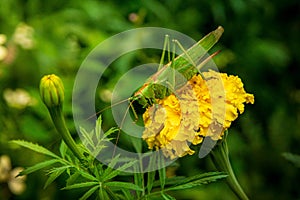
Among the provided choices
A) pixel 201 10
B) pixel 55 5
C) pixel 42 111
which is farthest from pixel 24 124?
pixel 201 10

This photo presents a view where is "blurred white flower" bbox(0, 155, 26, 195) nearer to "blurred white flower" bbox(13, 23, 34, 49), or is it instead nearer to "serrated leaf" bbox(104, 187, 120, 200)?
"blurred white flower" bbox(13, 23, 34, 49)

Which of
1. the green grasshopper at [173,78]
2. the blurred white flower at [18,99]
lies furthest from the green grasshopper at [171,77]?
the blurred white flower at [18,99]

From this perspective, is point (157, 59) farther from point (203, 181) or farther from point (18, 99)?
point (203, 181)

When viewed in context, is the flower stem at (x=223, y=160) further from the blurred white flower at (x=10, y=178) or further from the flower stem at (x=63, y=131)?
the blurred white flower at (x=10, y=178)

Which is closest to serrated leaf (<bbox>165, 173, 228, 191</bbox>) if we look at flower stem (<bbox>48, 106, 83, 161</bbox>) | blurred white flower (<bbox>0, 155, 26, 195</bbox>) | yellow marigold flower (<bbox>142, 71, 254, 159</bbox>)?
yellow marigold flower (<bbox>142, 71, 254, 159</bbox>)

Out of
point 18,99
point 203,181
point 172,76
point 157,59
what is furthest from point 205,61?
point 18,99

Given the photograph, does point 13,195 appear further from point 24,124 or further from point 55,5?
point 55,5

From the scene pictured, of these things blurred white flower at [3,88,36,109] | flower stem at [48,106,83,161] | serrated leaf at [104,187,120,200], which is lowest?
serrated leaf at [104,187,120,200]
